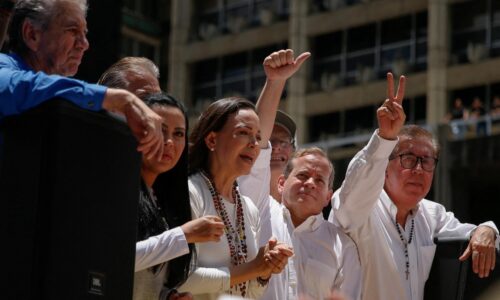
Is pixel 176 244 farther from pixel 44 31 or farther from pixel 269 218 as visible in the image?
pixel 269 218

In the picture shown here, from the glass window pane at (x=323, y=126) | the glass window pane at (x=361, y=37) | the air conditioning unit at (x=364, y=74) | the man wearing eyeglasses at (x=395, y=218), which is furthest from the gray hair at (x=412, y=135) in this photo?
the glass window pane at (x=323, y=126)

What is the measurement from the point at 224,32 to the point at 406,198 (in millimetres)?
32290

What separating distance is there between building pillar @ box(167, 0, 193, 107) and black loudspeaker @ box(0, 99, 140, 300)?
115 feet

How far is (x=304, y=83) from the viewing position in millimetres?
35812

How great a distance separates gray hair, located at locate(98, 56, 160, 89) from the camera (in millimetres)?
6098

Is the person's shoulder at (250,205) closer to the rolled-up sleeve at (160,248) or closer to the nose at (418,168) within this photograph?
the rolled-up sleeve at (160,248)

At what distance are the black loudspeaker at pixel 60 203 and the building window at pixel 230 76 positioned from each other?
31.4 meters

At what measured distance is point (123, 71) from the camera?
242 inches

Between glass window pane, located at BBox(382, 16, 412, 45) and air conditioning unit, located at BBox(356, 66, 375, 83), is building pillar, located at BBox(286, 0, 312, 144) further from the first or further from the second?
glass window pane, located at BBox(382, 16, 412, 45)

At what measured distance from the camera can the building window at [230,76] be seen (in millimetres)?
36688

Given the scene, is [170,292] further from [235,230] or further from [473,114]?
[473,114]

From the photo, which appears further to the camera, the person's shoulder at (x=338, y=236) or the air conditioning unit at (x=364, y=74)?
the air conditioning unit at (x=364, y=74)

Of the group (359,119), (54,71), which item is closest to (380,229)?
(54,71)

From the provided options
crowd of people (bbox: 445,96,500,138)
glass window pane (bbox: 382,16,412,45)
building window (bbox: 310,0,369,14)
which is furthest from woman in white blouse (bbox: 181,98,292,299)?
building window (bbox: 310,0,369,14)
